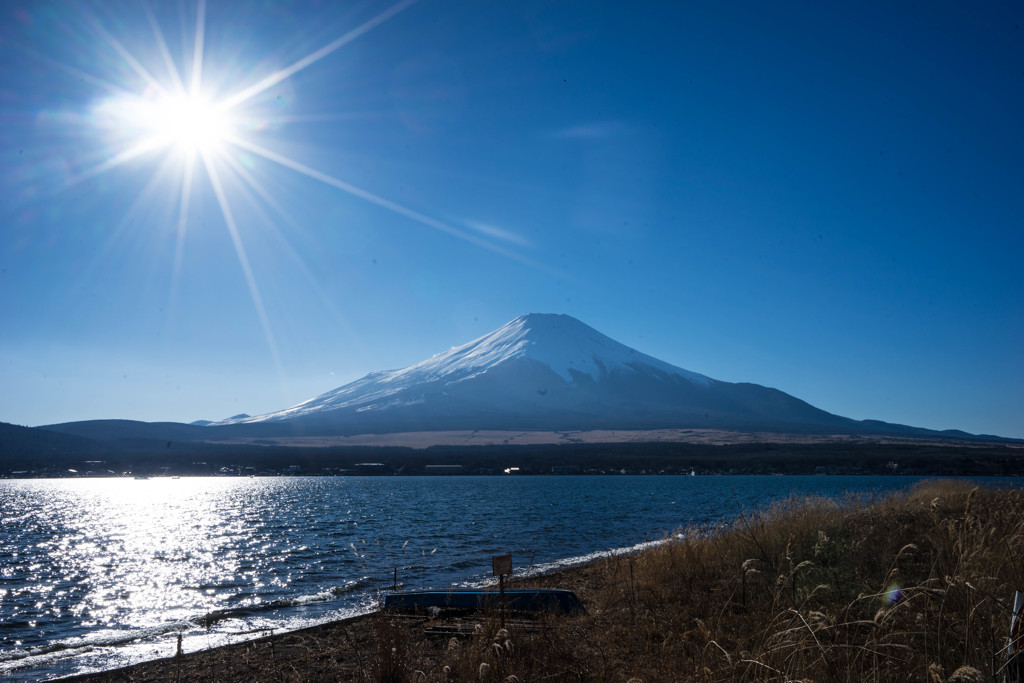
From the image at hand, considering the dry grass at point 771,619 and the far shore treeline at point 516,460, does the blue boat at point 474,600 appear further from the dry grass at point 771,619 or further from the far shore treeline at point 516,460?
the far shore treeline at point 516,460

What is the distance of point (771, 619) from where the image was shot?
549 centimetres

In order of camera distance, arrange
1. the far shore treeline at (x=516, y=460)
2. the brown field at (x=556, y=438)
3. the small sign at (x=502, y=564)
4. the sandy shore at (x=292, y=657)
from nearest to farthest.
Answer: the small sign at (x=502, y=564) < the sandy shore at (x=292, y=657) < the far shore treeline at (x=516, y=460) < the brown field at (x=556, y=438)

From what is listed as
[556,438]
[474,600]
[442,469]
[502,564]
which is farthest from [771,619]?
[556,438]

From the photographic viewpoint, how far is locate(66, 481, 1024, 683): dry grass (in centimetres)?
360

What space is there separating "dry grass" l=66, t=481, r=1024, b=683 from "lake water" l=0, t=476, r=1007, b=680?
154cm

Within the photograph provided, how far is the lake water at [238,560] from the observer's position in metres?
13.3

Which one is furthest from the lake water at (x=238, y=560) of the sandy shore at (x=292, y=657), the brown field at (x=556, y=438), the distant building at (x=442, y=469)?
the brown field at (x=556, y=438)

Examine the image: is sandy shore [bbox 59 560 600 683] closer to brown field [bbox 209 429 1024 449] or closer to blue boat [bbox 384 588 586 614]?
blue boat [bbox 384 588 586 614]

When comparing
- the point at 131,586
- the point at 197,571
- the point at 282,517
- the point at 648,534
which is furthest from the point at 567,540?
the point at 282,517

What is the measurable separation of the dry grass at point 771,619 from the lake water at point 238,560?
5.05ft

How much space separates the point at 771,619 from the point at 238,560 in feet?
76.2

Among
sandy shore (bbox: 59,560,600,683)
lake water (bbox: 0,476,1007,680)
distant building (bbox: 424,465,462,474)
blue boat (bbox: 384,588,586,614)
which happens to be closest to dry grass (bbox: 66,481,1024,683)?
sandy shore (bbox: 59,560,600,683)

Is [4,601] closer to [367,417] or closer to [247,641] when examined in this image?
[247,641]

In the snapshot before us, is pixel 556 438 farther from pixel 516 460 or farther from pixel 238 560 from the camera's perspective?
Result: pixel 238 560
